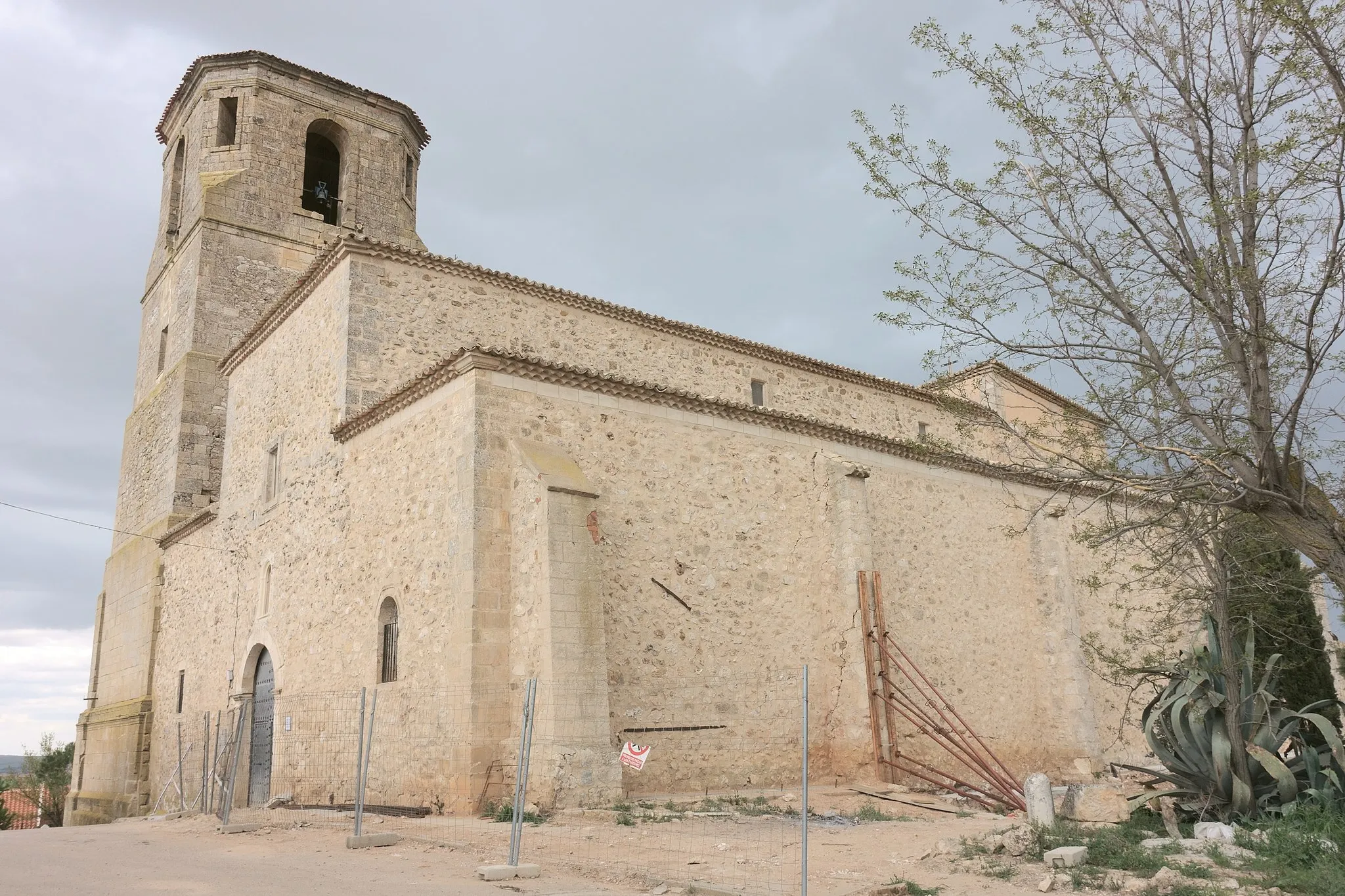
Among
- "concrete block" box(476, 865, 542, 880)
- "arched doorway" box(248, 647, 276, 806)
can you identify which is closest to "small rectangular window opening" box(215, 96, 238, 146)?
"arched doorway" box(248, 647, 276, 806)

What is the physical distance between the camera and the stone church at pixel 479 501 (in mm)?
11617

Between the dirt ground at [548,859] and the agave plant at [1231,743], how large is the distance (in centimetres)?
189

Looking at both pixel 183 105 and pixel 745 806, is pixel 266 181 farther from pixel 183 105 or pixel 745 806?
pixel 745 806

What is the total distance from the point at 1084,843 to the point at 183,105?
25.3 meters

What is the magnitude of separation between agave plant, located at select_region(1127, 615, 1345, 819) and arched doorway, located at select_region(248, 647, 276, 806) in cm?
1239

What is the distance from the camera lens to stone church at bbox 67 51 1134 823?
11.6 meters

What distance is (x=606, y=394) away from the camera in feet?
42.2

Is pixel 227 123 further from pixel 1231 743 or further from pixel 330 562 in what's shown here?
pixel 1231 743

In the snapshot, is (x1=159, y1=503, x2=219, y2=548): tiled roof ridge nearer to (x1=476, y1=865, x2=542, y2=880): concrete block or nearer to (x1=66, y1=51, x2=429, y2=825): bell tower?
(x1=66, y1=51, x2=429, y2=825): bell tower

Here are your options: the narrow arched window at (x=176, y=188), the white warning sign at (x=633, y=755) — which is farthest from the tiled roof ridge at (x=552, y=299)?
the white warning sign at (x=633, y=755)

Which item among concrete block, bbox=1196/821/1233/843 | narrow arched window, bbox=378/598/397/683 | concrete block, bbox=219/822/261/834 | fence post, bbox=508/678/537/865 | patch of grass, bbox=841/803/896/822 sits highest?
narrow arched window, bbox=378/598/397/683

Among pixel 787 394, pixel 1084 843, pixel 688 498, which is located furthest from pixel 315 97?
pixel 1084 843

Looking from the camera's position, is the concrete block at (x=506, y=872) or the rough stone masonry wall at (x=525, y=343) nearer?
the concrete block at (x=506, y=872)

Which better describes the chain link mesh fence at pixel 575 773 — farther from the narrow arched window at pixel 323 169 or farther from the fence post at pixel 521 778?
the narrow arched window at pixel 323 169
